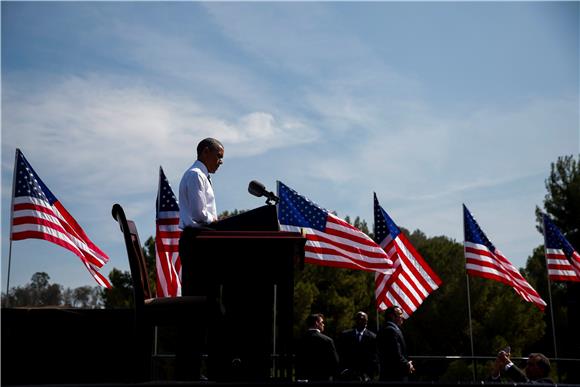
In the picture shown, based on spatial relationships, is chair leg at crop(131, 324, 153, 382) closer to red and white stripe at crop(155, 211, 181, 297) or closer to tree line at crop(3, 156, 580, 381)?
red and white stripe at crop(155, 211, 181, 297)

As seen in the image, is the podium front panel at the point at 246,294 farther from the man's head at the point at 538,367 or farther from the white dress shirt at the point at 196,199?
the man's head at the point at 538,367

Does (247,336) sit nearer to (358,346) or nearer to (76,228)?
(358,346)

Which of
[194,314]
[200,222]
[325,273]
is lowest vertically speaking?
[194,314]

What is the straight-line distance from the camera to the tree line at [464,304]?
3622cm

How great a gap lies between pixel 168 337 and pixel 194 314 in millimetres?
33208

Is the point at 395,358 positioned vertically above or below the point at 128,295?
below

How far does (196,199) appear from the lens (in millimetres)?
5004

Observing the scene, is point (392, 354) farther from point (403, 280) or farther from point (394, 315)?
point (403, 280)

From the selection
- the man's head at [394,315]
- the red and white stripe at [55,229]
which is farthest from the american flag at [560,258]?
the red and white stripe at [55,229]

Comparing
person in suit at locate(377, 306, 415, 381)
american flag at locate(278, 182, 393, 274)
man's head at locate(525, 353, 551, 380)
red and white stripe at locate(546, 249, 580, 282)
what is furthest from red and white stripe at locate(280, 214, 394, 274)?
man's head at locate(525, 353, 551, 380)

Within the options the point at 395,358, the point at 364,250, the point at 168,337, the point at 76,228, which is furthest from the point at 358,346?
the point at 168,337

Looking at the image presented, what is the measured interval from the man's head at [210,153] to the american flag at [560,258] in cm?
1307

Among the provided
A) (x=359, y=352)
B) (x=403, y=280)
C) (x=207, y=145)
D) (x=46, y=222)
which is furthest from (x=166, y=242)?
(x=207, y=145)

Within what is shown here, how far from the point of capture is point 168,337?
36.5 meters
